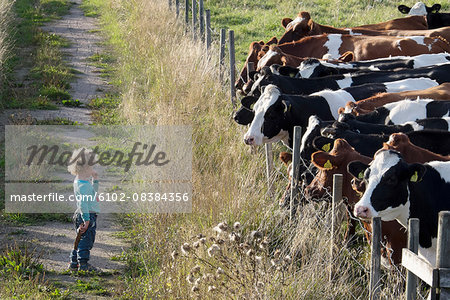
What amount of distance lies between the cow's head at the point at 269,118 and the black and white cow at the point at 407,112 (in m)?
0.86

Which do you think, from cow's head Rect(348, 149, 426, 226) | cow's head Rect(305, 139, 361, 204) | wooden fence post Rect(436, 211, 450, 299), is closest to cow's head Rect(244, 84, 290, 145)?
cow's head Rect(305, 139, 361, 204)

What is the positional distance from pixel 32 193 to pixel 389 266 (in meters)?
4.60

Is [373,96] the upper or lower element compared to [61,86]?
upper

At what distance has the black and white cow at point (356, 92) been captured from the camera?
788 centimetres

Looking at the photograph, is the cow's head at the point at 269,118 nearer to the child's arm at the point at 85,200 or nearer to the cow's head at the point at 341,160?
the cow's head at the point at 341,160

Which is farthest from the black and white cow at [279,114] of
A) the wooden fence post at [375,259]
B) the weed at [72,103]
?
the weed at [72,103]

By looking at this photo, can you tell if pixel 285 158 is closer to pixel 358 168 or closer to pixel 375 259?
pixel 358 168

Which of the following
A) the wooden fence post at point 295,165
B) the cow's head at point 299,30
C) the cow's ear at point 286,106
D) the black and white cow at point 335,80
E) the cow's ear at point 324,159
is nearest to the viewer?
the cow's ear at point 324,159

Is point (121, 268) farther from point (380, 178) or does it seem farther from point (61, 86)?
point (61, 86)

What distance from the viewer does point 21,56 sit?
16.0 m

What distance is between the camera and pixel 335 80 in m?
8.87

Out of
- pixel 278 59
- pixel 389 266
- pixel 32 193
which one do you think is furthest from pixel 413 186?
pixel 278 59

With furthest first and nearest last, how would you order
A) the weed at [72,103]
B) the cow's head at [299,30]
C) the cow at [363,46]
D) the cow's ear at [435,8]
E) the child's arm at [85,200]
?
the cow's ear at [435,8] → the cow's head at [299,30] → the weed at [72,103] → the cow at [363,46] → the child's arm at [85,200]

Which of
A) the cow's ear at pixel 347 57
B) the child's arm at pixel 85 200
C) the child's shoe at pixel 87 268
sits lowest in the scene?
the child's shoe at pixel 87 268
